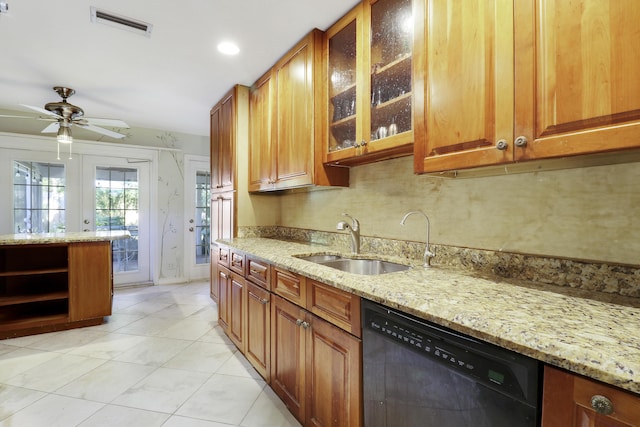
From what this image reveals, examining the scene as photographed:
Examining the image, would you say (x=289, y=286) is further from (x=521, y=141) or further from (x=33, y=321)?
(x=33, y=321)

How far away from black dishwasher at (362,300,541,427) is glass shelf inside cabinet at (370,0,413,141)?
38.5 inches

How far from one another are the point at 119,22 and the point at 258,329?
225cm

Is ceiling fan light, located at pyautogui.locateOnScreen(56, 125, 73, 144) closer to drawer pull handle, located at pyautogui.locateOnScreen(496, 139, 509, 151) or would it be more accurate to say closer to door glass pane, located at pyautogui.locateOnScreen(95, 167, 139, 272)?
door glass pane, located at pyautogui.locateOnScreen(95, 167, 139, 272)

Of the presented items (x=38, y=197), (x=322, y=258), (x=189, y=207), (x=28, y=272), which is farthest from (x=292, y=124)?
(x=38, y=197)

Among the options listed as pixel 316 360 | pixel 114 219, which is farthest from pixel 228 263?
pixel 114 219

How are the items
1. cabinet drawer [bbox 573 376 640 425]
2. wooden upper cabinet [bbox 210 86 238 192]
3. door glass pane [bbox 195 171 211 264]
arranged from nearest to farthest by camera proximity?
cabinet drawer [bbox 573 376 640 425], wooden upper cabinet [bbox 210 86 238 192], door glass pane [bbox 195 171 211 264]

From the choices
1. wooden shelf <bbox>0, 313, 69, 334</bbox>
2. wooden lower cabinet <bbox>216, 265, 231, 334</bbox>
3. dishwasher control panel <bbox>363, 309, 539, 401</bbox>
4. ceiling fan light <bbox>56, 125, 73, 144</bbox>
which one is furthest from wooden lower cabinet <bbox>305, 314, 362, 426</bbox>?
ceiling fan light <bbox>56, 125, 73, 144</bbox>

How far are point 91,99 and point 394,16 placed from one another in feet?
11.5

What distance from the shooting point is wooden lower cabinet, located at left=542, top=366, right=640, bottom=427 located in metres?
0.58

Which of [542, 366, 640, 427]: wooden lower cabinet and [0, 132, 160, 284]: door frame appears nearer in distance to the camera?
[542, 366, 640, 427]: wooden lower cabinet

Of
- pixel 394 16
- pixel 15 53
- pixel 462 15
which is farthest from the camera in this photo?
pixel 15 53

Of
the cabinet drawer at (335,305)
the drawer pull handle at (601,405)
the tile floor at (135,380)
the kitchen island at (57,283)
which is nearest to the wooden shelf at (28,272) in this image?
the kitchen island at (57,283)

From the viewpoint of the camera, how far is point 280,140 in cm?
248

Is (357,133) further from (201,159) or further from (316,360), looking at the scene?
(201,159)
